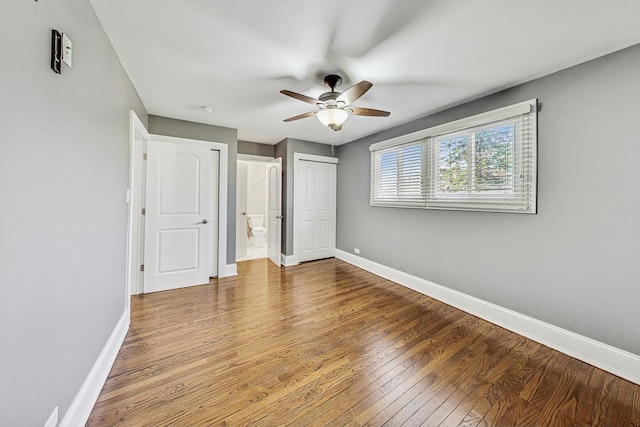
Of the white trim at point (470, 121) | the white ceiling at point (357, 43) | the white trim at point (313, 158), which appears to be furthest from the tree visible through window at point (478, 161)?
the white trim at point (313, 158)

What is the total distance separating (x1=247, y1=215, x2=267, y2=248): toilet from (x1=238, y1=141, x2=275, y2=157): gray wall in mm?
1958

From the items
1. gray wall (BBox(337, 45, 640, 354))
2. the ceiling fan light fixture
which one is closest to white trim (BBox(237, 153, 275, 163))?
the ceiling fan light fixture

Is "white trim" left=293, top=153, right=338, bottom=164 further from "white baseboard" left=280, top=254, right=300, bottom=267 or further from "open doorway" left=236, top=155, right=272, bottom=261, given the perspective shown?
"white baseboard" left=280, top=254, right=300, bottom=267

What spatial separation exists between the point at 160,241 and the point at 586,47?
15.4ft

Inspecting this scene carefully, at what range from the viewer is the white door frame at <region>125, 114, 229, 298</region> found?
7.61ft

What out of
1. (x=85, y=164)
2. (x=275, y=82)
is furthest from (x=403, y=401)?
(x=275, y=82)

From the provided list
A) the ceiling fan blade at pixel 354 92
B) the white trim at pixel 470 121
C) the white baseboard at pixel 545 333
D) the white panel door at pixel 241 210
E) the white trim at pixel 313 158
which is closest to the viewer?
the white baseboard at pixel 545 333

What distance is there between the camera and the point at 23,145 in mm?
859

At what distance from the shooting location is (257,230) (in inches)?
228

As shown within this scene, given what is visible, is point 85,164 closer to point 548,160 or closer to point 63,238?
point 63,238

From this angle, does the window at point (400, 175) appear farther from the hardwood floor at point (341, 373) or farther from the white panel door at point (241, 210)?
the white panel door at point (241, 210)

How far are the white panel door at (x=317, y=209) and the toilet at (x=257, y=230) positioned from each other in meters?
1.65

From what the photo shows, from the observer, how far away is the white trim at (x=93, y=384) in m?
1.22

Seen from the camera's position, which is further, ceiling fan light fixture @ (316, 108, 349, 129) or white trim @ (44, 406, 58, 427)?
ceiling fan light fixture @ (316, 108, 349, 129)
